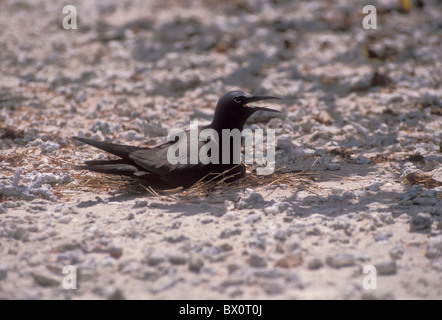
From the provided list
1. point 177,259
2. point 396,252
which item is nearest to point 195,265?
point 177,259

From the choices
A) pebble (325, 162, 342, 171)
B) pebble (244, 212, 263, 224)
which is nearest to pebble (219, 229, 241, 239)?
pebble (244, 212, 263, 224)

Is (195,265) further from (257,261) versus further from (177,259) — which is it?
(257,261)

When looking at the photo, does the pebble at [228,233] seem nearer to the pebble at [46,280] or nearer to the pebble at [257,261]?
the pebble at [257,261]

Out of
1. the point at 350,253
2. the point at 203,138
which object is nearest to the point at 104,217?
the point at 203,138

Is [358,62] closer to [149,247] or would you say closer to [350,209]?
[350,209]

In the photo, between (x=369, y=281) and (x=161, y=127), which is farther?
(x=161, y=127)

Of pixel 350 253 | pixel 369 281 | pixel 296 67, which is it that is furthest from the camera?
pixel 296 67
